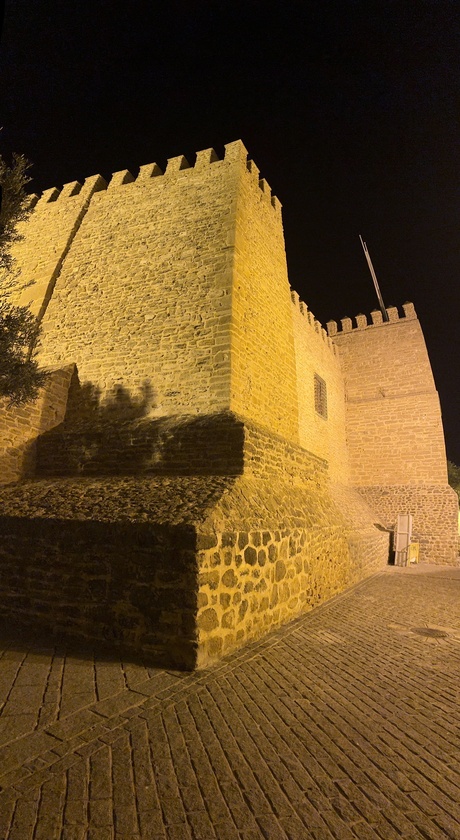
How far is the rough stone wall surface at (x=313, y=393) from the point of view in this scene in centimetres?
1455

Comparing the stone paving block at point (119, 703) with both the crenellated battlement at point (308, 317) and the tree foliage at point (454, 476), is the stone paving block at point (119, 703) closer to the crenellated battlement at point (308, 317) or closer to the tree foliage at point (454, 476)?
the crenellated battlement at point (308, 317)

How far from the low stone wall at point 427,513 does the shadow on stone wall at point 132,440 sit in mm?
12460

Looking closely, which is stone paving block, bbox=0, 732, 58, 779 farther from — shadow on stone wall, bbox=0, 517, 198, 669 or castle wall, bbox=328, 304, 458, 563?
castle wall, bbox=328, 304, 458, 563

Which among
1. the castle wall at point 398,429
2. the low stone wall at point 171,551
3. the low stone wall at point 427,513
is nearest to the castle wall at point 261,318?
the low stone wall at point 171,551

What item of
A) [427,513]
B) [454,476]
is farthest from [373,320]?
[454,476]

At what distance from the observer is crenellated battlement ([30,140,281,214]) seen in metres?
8.88

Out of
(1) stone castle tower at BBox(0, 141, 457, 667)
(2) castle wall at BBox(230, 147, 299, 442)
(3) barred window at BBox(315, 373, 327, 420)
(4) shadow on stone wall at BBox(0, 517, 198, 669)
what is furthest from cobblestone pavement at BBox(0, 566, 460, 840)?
(3) barred window at BBox(315, 373, 327, 420)

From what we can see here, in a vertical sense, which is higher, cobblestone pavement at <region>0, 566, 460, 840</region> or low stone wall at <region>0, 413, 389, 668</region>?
low stone wall at <region>0, 413, 389, 668</region>

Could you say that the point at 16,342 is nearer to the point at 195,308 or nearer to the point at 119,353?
the point at 119,353

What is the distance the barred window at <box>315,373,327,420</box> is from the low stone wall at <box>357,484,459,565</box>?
4.51 m

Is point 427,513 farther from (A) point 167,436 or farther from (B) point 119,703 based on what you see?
(B) point 119,703

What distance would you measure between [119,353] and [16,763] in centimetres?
648

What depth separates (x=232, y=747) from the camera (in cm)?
243

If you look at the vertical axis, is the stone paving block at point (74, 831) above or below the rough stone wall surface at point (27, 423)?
below
